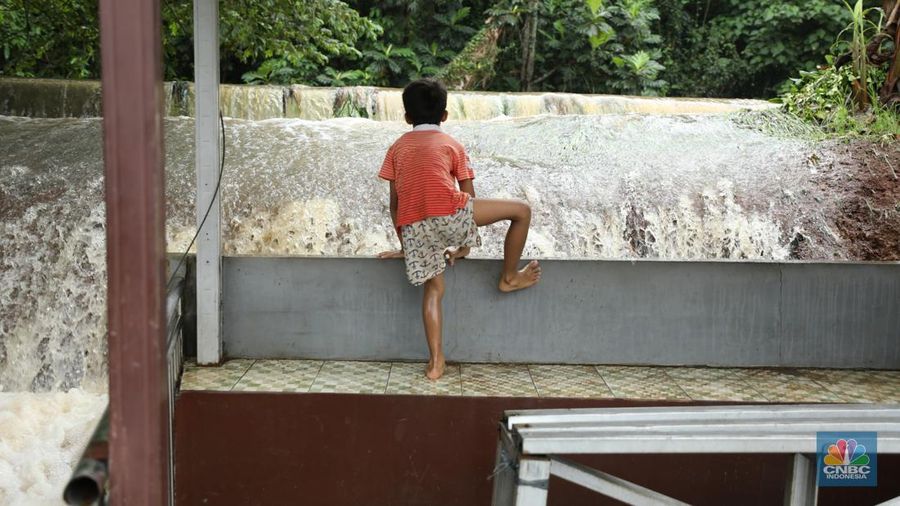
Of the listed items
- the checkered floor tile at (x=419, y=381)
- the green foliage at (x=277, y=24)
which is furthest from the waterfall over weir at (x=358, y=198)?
the checkered floor tile at (x=419, y=381)

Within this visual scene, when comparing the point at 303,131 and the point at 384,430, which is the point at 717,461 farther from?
the point at 303,131

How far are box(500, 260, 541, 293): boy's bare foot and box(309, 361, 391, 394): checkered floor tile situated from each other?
69 cm

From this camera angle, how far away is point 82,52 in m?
9.71

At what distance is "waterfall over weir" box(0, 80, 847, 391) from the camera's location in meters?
5.02

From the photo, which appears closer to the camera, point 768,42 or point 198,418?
point 198,418

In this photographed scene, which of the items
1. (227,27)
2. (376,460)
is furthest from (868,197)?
(227,27)

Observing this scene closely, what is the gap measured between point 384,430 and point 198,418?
0.75 meters

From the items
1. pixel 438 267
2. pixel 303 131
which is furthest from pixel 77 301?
pixel 303 131

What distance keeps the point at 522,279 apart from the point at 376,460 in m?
1.19

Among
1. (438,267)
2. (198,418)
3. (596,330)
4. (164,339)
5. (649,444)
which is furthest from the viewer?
(596,330)

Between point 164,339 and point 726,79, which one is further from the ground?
point 726,79

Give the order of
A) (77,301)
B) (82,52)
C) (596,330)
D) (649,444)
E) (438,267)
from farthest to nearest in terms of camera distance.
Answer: (82,52) < (77,301) < (596,330) < (438,267) < (649,444)

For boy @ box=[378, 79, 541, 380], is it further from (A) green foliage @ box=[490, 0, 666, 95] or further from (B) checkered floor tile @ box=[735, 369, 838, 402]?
(A) green foliage @ box=[490, 0, 666, 95]

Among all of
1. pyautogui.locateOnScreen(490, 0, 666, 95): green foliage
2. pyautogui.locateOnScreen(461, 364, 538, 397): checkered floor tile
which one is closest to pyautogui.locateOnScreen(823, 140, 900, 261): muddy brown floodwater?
pyautogui.locateOnScreen(461, 364, 538, 397): checkered floor tile
